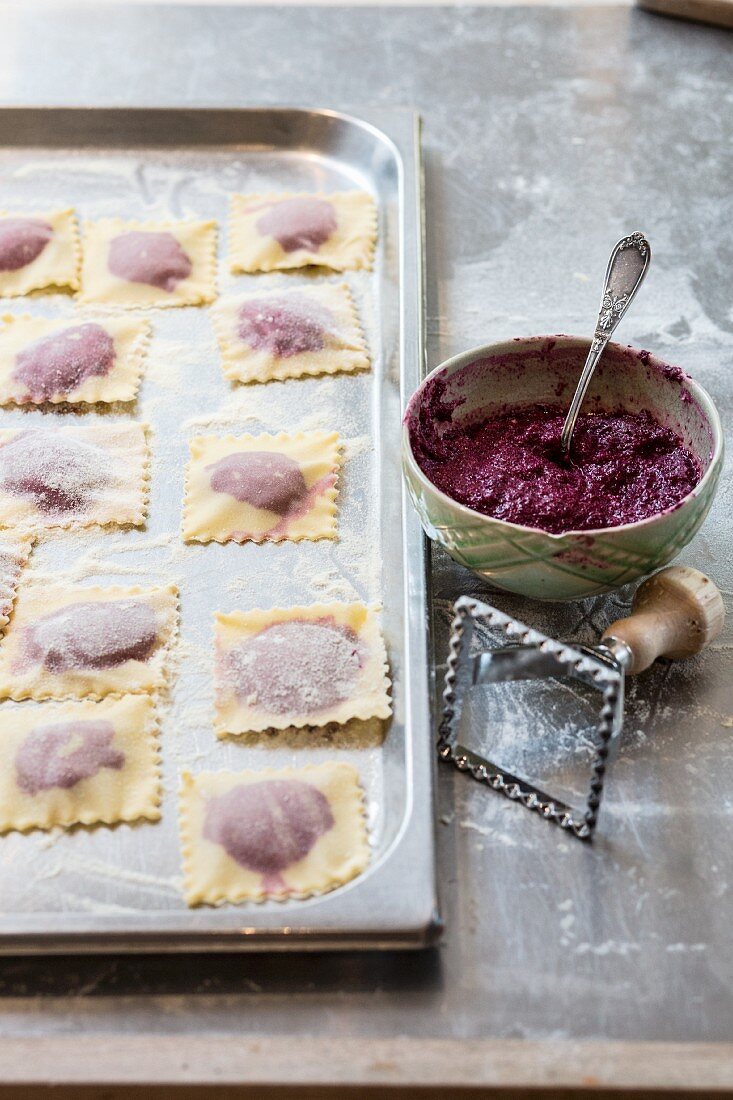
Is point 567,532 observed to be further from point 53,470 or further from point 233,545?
point 53,470

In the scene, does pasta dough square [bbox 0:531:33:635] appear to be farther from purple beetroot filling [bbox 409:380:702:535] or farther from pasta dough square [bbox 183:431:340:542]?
purple beetroot filling [bbox 409:380:702:535]

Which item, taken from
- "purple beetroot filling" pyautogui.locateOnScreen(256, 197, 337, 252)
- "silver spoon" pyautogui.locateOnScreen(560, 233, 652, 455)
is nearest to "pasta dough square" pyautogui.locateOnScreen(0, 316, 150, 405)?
"purple beetroot filling" pyautogui.locateOnScreen(256, 197, 337, 252)

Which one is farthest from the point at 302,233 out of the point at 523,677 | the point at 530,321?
the point at 523,677

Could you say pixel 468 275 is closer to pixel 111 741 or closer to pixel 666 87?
pixel 666 87

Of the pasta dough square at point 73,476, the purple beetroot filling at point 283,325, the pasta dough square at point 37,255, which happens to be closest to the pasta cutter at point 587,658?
the pasta dough square at point 73,476

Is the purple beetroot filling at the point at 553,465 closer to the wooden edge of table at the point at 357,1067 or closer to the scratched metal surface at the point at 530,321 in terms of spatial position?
the scratched metal surface at the point at 530,321
